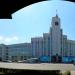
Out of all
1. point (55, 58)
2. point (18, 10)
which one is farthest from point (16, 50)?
point (18, 10)

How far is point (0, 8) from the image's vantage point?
9.48m

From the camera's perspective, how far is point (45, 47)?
132 m

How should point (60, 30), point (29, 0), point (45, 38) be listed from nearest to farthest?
point (29, 0) < point (60, 30) < point (45, 38)

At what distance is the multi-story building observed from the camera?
118 m

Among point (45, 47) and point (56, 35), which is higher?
point (56, 35)

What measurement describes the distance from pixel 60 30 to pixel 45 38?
48.6 ft

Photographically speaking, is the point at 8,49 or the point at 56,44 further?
the point at 8,49

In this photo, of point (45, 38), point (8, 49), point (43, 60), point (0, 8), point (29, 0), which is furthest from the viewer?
point (8, 49)

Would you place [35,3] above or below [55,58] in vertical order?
above

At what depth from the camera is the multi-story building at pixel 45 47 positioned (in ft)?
389

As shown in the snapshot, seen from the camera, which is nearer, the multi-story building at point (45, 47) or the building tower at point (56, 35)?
the building tower at point (56, 35)

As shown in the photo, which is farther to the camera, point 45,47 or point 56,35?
point 45,47

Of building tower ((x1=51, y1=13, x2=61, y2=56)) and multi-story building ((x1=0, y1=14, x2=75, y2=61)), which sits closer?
building tower ((x1=51, y1=13, x2=61, y2=56))

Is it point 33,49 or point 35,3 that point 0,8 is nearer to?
point 35,3
